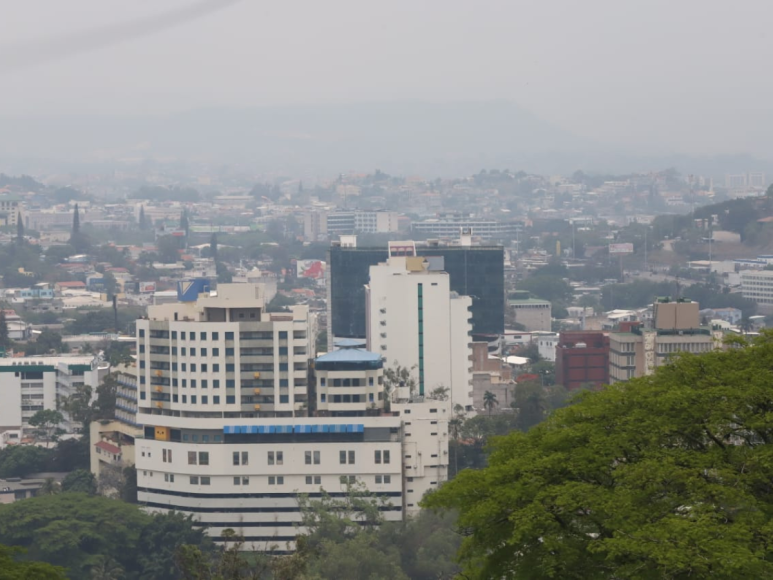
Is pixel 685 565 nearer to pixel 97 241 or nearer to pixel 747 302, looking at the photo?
pixel 747 302

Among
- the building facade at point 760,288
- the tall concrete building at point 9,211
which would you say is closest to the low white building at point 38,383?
the building facade at point 760,288

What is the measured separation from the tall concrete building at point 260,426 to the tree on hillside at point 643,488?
10.5m

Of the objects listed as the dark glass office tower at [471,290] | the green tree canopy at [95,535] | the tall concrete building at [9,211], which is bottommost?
the green tree canopy at [95,535]

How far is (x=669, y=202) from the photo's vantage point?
101m

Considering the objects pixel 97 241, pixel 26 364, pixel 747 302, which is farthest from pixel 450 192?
pixel 26 364

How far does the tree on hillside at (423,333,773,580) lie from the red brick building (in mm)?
20180

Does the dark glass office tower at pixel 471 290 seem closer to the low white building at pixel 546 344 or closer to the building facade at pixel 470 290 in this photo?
the building facade at pixel 470 290

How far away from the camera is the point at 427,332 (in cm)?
2536

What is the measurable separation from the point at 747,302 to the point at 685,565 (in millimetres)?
43815

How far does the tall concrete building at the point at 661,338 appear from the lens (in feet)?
82.5

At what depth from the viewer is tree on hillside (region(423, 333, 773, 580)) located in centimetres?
731

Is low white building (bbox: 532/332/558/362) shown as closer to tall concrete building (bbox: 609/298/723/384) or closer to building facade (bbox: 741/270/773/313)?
tall concrete building (bbox: 609/298/723/384)

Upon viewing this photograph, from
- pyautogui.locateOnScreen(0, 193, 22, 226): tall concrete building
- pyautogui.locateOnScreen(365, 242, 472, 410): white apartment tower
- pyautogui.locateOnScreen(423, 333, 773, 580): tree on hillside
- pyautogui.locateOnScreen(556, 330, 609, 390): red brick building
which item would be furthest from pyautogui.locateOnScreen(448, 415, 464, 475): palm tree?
pyautogui.locateOnScreen(0, 193, 22, 226): tall concrete building

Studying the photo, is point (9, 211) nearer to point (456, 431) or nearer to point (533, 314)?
point (533, 314)
